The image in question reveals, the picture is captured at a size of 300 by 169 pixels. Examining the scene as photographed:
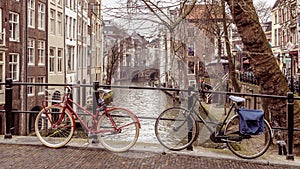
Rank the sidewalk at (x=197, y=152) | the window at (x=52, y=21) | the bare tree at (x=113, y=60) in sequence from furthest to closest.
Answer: the window at (x=52, y=21), the bare tree at (x=113, y=60), the sidewalk at (x=197, y=152)

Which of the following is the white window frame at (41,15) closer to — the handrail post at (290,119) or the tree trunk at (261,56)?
the tree trunk at (261,56)

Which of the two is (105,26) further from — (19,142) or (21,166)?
(21,166)

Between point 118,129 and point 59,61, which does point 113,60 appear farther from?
point 59,61

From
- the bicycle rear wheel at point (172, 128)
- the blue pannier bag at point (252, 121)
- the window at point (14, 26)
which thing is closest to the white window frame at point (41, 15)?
the window at point (14, 26)

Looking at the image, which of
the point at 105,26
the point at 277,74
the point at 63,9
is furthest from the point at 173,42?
the point at 63,9

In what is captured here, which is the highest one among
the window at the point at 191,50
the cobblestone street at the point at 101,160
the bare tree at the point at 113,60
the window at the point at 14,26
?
the window at the point at 14,26

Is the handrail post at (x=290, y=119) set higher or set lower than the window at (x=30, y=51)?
lower

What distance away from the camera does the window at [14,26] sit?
53.2 ft

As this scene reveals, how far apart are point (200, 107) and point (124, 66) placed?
111cm

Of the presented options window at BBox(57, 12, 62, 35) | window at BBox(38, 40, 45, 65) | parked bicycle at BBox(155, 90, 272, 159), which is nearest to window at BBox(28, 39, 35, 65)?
window at BBox(38, 40, 45, 65)

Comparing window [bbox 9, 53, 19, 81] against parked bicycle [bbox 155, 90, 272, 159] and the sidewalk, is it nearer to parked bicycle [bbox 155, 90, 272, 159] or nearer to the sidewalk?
the sidewalk

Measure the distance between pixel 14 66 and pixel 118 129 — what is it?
46.7 feet

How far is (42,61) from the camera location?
1855 cm

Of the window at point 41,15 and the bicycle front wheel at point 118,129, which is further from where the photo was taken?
the window at point 41,15
